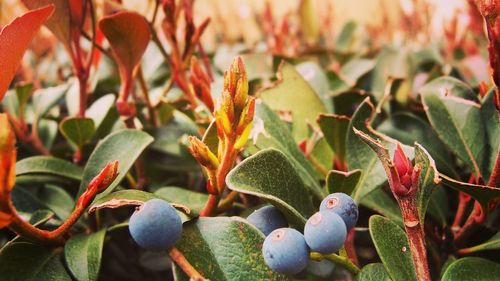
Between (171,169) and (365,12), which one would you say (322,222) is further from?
(365,12)

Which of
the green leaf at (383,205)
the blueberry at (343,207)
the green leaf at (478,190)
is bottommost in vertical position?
the green leaf at (383,205)

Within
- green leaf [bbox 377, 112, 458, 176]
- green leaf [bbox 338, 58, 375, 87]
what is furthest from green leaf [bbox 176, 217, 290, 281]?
green leaf [bbox 338, 58, 375, 87]

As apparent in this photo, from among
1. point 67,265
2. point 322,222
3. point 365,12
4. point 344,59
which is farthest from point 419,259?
point 365,12

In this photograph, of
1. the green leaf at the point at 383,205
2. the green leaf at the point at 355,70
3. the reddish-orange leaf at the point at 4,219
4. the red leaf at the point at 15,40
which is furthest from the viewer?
the green leaf at the point at 355,70

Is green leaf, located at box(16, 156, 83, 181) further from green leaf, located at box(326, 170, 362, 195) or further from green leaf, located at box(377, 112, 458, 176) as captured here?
green leaf, located at box(377, 112, 458, 176)

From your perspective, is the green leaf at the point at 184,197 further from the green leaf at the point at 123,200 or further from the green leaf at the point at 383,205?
the green leaf at the point at 383,205

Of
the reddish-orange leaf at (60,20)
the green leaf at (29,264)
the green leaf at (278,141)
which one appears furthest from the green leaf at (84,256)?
the reddish-orange leaf at (60,20)
